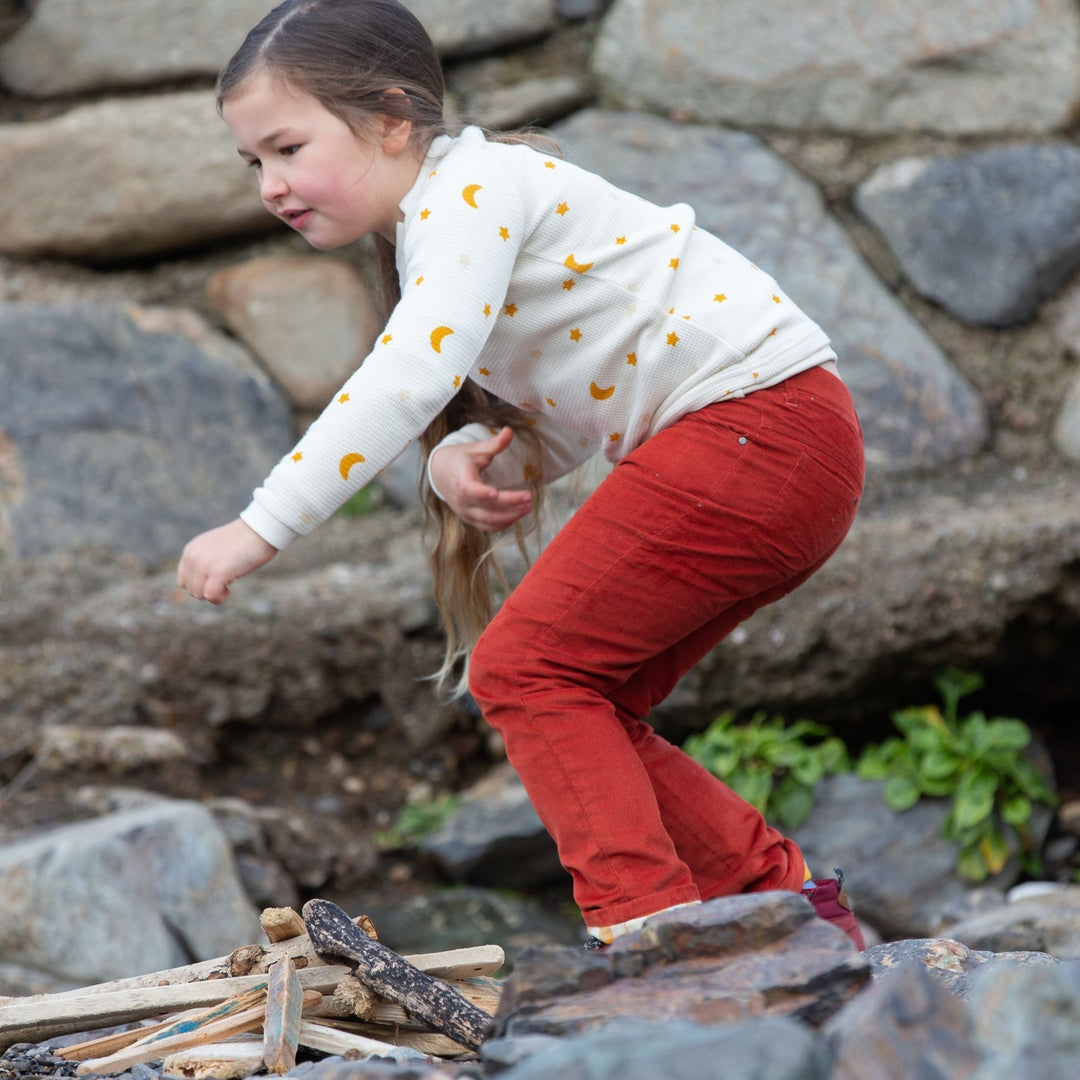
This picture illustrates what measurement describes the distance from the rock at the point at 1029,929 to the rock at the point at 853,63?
2.29m

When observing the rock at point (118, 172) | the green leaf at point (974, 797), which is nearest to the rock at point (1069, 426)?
the green leaf at point (974, 797)

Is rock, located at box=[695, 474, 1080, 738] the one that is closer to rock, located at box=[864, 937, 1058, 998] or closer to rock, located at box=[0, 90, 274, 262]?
rock, located at box=[864, 937, 1058, 998]

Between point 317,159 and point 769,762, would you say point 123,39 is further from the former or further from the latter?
point 769,762

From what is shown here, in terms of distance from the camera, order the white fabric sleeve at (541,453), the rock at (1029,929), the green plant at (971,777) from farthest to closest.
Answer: the green plant at (971,777)
the rock at (1029,929)
the white fabric sleeve at (541,453)

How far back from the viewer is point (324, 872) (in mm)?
3277

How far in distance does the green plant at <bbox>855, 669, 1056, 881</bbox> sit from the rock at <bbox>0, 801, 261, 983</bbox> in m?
1.68

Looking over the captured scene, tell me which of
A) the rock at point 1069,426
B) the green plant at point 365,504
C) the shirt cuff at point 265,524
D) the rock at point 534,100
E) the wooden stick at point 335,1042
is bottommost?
the green plant at point 365,504

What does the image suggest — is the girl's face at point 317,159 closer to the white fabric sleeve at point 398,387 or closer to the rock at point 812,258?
the white fabric sleeve at point 398,387

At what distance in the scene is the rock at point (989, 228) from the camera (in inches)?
151

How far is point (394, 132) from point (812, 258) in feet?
7.48

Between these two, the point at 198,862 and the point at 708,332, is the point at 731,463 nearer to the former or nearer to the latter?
the point at 708,332

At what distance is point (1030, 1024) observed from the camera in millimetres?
953

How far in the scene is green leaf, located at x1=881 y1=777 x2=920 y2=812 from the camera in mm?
3391

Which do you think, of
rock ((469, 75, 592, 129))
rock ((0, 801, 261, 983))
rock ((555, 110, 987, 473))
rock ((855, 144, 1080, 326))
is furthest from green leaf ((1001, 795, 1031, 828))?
rock ((469, 75, 592, 129))
